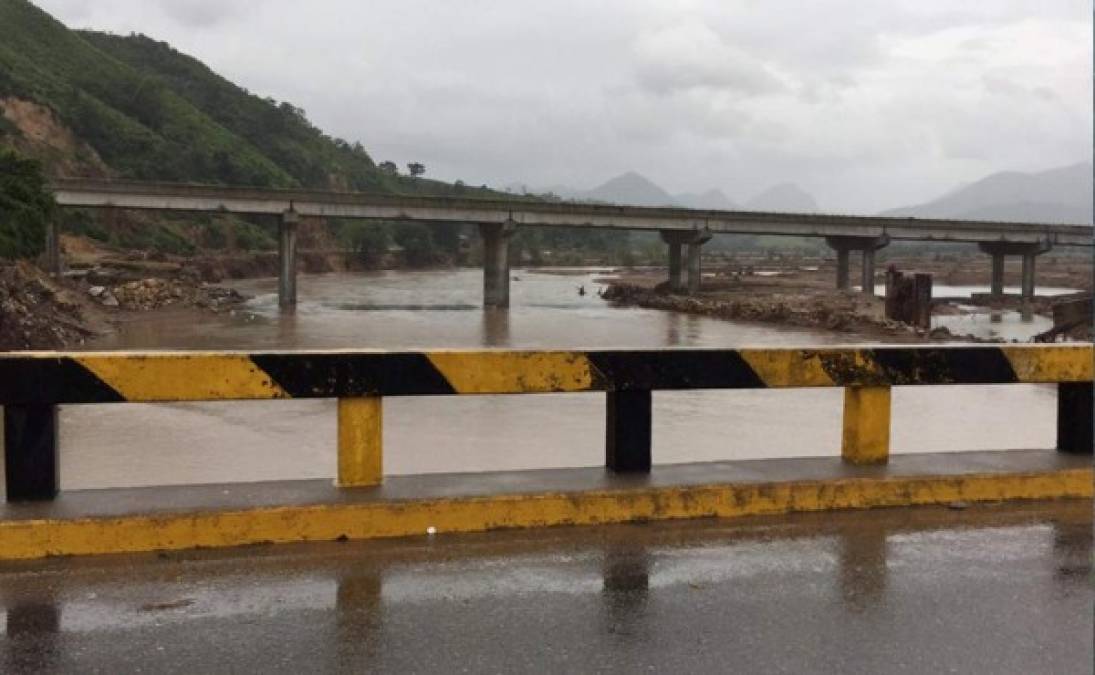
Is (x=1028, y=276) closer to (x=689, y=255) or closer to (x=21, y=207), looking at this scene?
(x=689, y=255)

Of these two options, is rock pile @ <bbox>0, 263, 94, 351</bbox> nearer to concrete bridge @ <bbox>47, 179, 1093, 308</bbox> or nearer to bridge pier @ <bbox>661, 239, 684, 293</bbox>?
concrete bridge @ <bbox>47, 179, 1093, 308</bbox>

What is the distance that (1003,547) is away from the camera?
5.36m

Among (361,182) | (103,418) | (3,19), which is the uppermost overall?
(3,19)

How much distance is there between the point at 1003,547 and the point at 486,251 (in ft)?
188

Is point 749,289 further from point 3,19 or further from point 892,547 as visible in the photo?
point 3,19

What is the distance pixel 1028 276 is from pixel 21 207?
60031 millimetres

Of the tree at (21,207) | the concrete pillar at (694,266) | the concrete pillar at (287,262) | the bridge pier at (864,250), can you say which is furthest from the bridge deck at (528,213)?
the tree at (21,207)

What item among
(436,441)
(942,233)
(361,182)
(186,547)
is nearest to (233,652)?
(186,547)

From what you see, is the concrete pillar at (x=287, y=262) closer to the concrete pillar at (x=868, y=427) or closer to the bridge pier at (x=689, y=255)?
the bridge pier at (x=689, y=255)

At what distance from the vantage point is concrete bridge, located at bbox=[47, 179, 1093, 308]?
178 feet

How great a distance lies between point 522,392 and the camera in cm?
567

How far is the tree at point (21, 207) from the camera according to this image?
3591 cm

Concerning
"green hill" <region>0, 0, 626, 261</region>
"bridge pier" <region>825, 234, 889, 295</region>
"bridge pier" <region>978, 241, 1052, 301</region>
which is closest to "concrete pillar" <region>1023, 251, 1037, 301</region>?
"bridge pier" <region>978, 241, 1052, 301</region>

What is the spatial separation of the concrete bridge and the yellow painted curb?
49.8 metres
